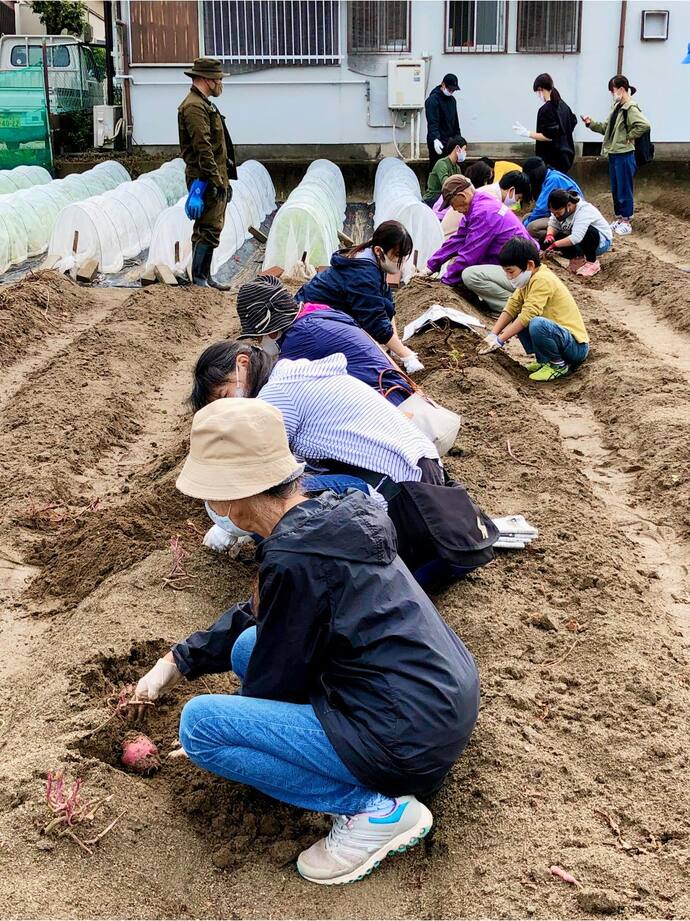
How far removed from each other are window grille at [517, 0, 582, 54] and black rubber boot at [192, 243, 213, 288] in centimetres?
781

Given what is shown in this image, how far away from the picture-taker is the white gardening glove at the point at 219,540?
4.00 meters

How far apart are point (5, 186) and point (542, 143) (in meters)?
6.50

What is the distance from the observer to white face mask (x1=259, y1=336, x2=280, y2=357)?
3.96 metres

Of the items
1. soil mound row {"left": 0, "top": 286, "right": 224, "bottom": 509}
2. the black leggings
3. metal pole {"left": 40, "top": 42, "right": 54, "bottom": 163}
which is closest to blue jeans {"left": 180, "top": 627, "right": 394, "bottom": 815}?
soil mound row {"left": 0, "top": 286, "right": 224, "bottom": 509}

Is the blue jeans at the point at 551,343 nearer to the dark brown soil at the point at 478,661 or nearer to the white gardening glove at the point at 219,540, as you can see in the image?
the dark brown soil at the point at 478,661

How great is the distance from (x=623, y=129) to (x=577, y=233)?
2903mm

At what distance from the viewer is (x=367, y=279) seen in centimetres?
514

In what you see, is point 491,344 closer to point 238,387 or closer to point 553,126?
point 238,387

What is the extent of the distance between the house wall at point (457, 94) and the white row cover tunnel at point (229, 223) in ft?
3.63

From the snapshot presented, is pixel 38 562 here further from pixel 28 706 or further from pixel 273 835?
pixel 273 835

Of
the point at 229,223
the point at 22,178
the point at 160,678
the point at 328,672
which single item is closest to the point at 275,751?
the point at 328,672

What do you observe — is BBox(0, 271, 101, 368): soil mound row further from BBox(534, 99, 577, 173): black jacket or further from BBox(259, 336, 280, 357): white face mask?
BBox(534, 99, 577, 173): black jacket

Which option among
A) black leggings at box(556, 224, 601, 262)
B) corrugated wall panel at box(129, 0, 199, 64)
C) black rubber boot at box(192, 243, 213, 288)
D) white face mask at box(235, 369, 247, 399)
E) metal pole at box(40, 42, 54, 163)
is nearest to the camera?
white face mask at box(235, 369, 247, 399)

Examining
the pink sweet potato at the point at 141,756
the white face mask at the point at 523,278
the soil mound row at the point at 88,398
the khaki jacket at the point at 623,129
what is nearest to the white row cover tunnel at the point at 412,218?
the khaki jacket at the point at 623,129
